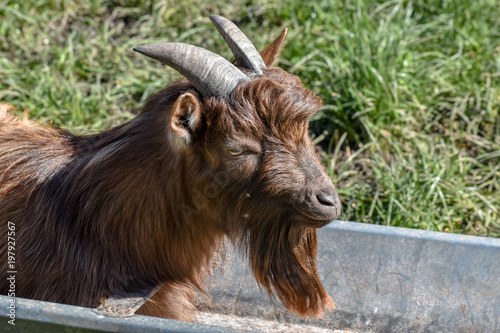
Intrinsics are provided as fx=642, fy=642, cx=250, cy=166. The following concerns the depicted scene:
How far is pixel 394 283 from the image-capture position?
148 inches

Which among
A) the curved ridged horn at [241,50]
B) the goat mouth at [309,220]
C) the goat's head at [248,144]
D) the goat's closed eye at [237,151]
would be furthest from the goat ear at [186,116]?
the goat mouth at [309,220]

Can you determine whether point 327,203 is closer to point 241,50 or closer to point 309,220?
point 309,220

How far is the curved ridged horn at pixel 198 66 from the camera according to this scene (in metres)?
2.74

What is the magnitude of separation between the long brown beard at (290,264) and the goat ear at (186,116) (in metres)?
0.60

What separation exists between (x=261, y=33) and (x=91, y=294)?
4439 mm

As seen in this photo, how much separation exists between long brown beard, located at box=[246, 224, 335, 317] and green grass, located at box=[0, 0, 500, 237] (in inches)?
59.5

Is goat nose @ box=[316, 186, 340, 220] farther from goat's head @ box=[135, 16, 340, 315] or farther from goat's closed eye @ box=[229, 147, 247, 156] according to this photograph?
goat's closed eye @ box=[229, 147, 247, 156]

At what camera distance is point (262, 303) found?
400cm

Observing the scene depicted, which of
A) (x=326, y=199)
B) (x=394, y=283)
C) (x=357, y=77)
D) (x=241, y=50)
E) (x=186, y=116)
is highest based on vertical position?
(x=357, y=77)

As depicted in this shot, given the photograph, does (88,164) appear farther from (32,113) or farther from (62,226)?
(32,113)

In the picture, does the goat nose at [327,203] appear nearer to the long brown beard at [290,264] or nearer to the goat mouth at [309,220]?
the goat mouth at [309,220]

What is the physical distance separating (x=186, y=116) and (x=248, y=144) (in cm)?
30

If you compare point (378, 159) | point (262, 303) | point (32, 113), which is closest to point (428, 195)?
point (378, 159)

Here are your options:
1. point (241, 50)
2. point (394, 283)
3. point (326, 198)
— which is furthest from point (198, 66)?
point (394, 283)
